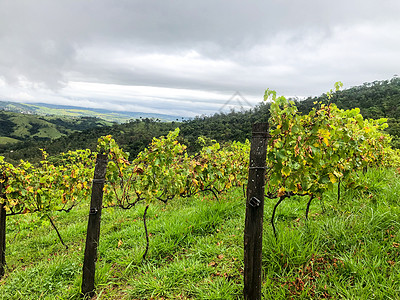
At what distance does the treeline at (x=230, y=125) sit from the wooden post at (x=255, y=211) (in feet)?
70.5

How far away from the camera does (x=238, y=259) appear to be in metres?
3.21

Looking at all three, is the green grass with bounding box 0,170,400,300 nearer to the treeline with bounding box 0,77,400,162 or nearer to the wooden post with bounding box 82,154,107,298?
the wooden post with bounding box 82,154,107,298

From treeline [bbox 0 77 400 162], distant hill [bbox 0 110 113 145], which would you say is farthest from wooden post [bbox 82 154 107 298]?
distant hill [bbox 0 110 113 145]

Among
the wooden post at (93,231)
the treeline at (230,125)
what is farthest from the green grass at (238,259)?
the treeline at (230,125)

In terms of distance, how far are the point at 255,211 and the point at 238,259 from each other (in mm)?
1283

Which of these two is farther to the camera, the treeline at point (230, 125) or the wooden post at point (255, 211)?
the treeline at point (230, 125)

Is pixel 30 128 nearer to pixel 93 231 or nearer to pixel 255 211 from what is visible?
pixel 93 231

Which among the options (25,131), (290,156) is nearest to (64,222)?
(290,156)

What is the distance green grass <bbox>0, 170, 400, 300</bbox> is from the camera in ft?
8.39

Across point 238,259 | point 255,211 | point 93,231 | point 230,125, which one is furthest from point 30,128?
point 255,211

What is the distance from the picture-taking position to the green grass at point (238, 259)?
2.56 m

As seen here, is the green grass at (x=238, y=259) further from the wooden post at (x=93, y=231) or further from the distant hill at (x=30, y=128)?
the distant hill at (x=30, y=128)

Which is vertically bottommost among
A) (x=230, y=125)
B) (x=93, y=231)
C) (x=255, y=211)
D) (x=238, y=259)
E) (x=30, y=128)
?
(x=30, y=128)

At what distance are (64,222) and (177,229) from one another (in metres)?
5.25
